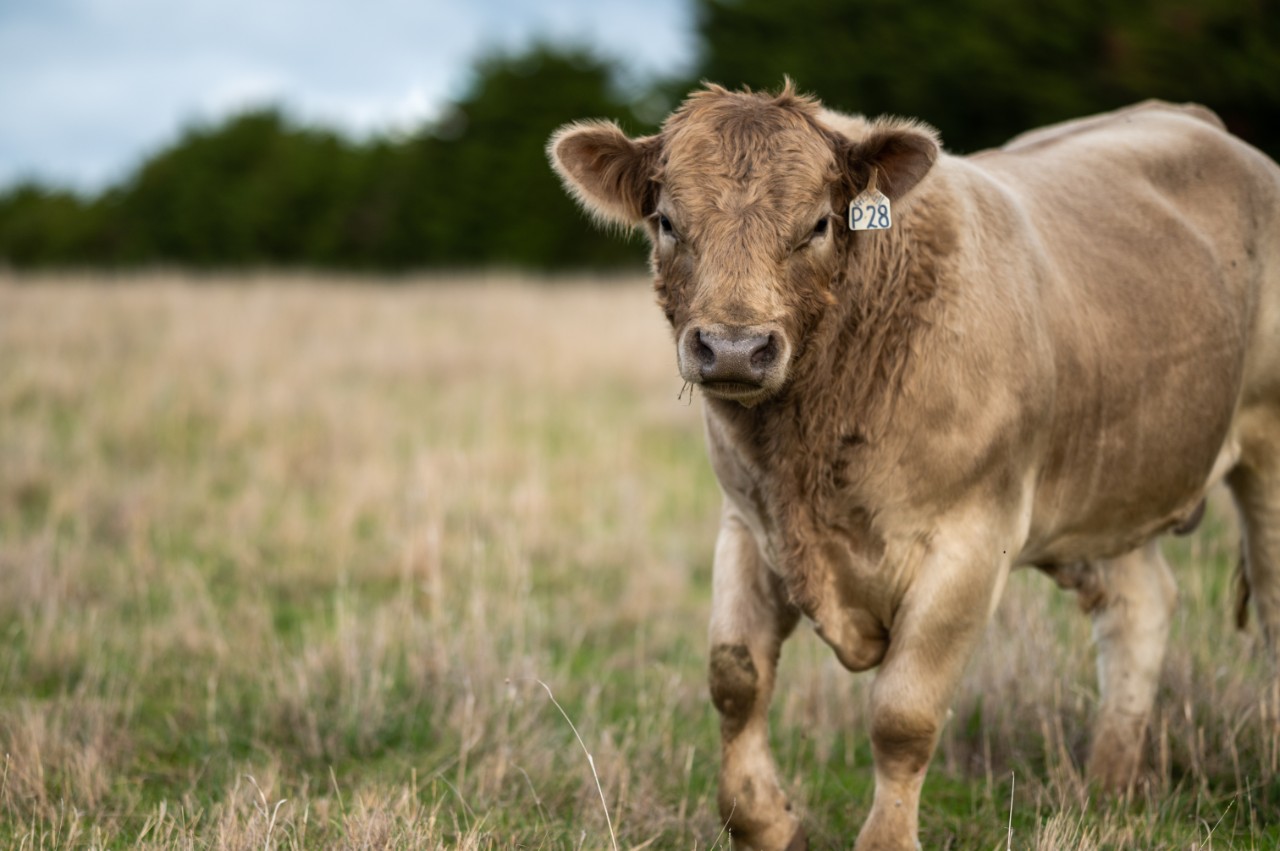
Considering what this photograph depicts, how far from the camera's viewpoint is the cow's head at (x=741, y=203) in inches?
137

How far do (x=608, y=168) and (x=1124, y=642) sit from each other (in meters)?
2.45

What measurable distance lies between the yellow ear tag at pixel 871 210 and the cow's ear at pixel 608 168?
57cm

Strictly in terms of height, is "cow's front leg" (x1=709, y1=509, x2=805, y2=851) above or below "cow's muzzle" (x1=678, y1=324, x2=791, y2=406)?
below

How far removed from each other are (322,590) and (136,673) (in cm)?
163

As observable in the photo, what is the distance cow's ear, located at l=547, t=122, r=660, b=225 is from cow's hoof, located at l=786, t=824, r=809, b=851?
69.6 inches

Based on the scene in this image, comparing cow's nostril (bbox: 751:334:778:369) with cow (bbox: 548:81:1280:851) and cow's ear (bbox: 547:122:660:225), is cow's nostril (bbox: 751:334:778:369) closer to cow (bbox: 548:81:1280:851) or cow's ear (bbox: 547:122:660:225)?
cow (bbox: 548:81:1280:851)

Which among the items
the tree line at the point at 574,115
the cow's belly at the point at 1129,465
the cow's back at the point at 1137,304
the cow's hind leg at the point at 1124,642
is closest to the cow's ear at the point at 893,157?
the cow's back at the point at 1137,304

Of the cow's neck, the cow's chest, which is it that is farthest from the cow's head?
the cow's chest

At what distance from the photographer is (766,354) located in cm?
347

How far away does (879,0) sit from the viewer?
80.7ft

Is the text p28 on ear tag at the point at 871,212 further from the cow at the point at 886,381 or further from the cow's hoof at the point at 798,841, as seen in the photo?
the cow's hoof at the point at 798,841

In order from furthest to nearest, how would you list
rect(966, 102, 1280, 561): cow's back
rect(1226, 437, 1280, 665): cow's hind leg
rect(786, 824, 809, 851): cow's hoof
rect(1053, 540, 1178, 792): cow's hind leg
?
rect(1226, 437, 1280, 665): cow's hind leg → rect(1053, 540, 1178, 792): cow's hind leg → rect(966, 102, 1280, 561): cow's back → rect(786, 824, 809, 851): cow's hoof

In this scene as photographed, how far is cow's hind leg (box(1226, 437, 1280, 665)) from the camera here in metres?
5.06

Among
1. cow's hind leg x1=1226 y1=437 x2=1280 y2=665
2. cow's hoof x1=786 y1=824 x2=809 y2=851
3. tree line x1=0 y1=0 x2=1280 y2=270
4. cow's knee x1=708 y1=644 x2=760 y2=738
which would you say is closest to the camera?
cow's hoof x1=786 y1=824 x2=809 y2=851
